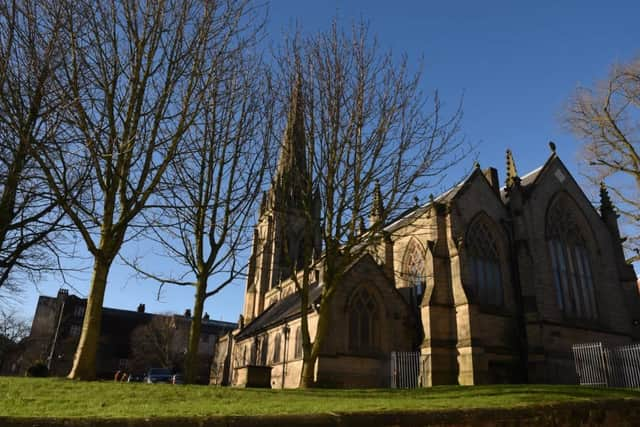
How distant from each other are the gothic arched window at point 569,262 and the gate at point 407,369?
9.11 m

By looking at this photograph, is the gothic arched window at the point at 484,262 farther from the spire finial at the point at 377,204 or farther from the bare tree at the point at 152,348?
the bare tree at the point at 152,348

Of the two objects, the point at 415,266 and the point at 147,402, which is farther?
the point at 415,266

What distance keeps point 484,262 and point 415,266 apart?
4043 mm

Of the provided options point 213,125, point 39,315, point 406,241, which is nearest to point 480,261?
point 406,241

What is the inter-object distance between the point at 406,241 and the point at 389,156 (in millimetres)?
12977

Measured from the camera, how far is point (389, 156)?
1408cm

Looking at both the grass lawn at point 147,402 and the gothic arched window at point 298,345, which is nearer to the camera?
the grass lawn at point 147,402

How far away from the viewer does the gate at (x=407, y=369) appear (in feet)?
63.1

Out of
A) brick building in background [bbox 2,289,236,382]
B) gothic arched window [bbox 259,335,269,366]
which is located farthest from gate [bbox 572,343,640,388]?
brick building in background [bbox 2,289,236,382]

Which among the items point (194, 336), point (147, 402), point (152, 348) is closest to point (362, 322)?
point (194, 336)

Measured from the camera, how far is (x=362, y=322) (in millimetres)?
22078

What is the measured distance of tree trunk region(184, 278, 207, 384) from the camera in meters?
12.1

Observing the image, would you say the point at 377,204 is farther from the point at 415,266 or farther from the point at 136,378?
the point at 136,378

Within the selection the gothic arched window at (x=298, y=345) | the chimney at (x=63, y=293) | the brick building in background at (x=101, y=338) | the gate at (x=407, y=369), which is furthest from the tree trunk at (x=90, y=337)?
the chimney at (x=63, y=293)
